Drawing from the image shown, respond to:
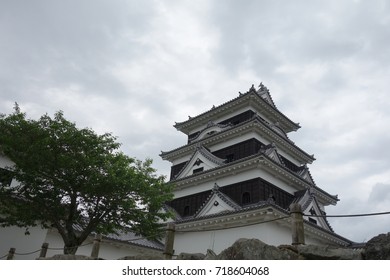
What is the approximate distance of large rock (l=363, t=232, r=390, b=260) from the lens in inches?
249

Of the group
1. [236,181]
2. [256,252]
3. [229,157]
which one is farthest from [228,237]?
[256,252]

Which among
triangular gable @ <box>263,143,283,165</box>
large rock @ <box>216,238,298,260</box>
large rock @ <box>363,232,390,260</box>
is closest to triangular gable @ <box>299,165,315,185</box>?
triangular gable @ <box>263,143,283,165</box>

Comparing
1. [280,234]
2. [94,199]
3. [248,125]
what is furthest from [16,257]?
[248,125]

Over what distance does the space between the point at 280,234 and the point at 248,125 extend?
8.38m

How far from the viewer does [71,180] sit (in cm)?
1461

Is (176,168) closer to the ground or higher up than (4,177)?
higher up

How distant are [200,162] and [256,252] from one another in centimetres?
1868

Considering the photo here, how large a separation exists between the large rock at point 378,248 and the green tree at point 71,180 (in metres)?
9.68

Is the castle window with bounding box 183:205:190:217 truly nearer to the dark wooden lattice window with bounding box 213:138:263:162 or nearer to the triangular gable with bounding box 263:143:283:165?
the dark wooden lattice window with bounding box 213:138:263:162

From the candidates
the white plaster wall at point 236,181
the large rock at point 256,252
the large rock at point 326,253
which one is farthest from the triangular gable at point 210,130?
the large rock at point 326,253

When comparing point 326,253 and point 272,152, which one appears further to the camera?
point 272,152

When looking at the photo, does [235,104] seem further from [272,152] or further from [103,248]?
[103,248]
